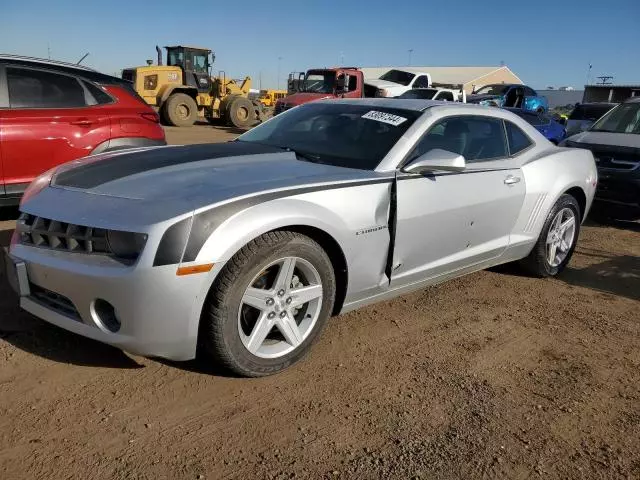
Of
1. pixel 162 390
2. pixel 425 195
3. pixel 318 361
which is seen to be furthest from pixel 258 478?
pixel 425 195

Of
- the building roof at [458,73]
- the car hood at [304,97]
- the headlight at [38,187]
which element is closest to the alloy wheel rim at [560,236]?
the headlight at [38,187]

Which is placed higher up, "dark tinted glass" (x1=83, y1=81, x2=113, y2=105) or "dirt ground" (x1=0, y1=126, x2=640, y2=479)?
"dark tinted glass" (x1=83, y1=81, x2=113, y2=105)

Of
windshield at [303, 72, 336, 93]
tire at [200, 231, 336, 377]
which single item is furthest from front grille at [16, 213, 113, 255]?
windshield at [303, 72, 336, 93]

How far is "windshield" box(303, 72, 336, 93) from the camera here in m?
19.7

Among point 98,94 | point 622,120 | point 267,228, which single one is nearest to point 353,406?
point 267,228

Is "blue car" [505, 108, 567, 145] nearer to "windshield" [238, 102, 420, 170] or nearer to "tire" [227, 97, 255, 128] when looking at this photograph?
"windshield" [238, 102, 420, 170]

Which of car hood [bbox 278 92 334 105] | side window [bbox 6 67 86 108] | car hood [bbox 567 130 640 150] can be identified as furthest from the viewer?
car hood [bbox 278 92 334 105]

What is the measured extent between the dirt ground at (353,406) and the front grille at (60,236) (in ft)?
2.18

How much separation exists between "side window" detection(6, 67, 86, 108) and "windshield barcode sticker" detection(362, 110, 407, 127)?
3.17 m

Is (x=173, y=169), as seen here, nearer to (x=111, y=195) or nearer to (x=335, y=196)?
(x=111, y=195)

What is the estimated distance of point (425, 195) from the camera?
11.7ft

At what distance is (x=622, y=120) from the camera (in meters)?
8.23

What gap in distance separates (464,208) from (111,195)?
2.27m

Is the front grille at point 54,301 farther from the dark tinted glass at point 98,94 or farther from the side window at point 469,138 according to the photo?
the dark tinted glass at point 98,94
